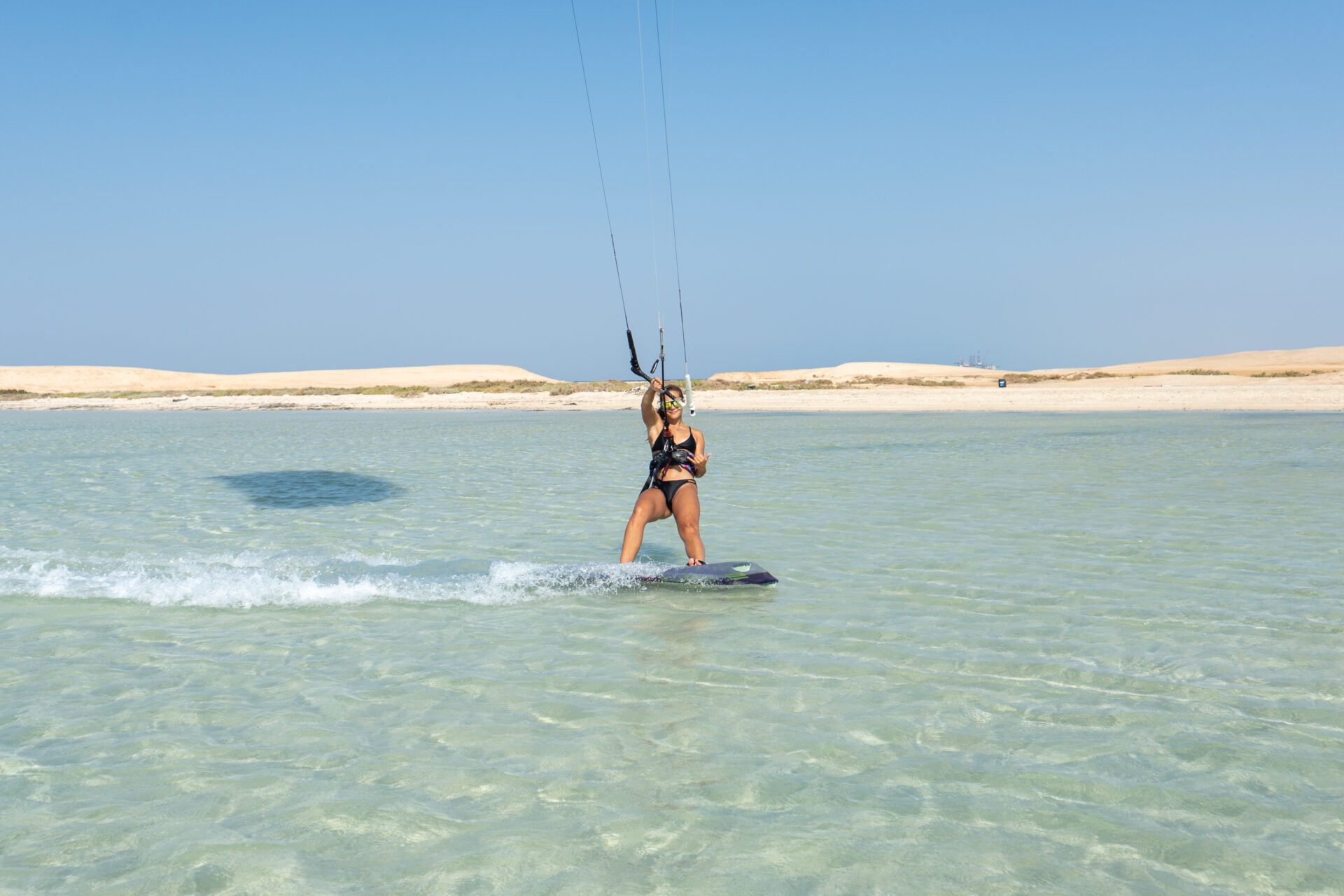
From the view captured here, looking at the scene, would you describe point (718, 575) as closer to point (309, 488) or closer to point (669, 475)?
point (669, 475)

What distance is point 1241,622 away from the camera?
7547 mm

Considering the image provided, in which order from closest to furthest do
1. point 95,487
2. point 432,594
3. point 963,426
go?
point 432,594, point 95,487, point 963,426

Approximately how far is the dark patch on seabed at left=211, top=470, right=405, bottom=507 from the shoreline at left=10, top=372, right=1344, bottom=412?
33.4 metres

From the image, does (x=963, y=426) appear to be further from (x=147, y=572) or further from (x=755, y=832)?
(x=755, y=832)

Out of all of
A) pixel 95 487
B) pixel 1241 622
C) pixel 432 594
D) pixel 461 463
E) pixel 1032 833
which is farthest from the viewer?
pixel 461 463

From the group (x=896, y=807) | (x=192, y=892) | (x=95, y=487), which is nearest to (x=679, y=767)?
(x=896, y=807)

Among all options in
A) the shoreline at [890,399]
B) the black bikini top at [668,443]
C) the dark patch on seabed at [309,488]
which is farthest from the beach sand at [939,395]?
the black bikini top at [668,443]

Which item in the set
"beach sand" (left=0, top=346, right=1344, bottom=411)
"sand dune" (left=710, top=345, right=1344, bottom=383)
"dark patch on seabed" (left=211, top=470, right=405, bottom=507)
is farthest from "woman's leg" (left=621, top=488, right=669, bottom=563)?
"sand dune" (left=710, top=345, right=1344, bottom=383)

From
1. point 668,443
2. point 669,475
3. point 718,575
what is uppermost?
Answer: point 668,443

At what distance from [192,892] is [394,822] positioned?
0.85 metres

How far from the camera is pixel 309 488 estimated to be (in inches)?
722

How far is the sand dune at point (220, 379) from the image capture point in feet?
296

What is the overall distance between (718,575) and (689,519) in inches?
29.4

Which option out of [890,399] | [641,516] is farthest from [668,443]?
[890,399]
